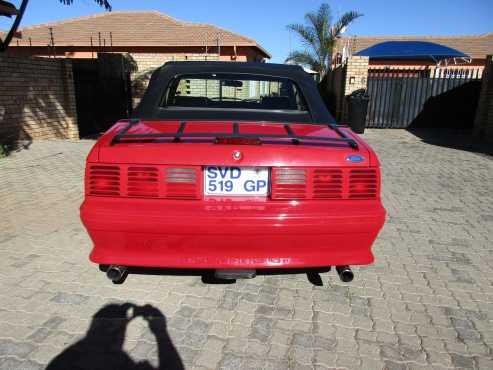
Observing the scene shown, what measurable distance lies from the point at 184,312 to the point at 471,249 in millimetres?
2841

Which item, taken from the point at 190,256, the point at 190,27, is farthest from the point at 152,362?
the point at 190,27

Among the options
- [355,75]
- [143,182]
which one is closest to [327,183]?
[143,182]

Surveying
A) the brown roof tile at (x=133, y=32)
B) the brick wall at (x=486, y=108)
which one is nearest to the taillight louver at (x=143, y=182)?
the brick wall at (x=486, y=108)

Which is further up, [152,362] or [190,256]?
[190,256]

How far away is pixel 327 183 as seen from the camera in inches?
94.1

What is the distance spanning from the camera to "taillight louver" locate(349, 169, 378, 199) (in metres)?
2.42

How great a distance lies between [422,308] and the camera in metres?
2.76

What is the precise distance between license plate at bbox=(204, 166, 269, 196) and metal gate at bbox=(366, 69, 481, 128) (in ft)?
39.0

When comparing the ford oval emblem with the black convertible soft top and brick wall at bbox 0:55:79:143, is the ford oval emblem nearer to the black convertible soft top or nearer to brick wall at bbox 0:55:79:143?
the black convertible soft top

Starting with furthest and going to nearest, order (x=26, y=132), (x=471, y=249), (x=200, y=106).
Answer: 1. (x=26, y=132)
2. (x=471, y=249)
3. (x=200, y=106)

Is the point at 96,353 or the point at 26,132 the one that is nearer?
the point at 96,353

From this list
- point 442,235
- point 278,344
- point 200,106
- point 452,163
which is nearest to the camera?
point 278,344

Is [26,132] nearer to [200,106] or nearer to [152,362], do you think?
[200,106]

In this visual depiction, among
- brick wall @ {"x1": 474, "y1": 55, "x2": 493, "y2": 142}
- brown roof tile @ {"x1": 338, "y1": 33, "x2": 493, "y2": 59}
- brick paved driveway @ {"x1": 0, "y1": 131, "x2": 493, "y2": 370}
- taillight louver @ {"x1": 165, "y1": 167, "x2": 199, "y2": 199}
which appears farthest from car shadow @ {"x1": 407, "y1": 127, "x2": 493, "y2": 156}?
brown roof tile @ {"x1": 338, "y1": 33, "x2": 493, "y2": 59}
